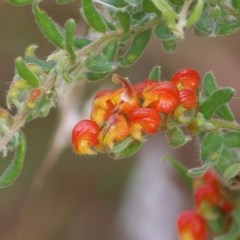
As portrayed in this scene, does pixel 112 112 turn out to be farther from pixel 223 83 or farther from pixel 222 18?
pixel 223 83

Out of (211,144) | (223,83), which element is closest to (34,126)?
(223,83)

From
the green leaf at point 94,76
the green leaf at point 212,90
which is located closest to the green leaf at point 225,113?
the green leaf at point 212,90

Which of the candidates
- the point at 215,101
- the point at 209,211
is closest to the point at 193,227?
the point at 209,211

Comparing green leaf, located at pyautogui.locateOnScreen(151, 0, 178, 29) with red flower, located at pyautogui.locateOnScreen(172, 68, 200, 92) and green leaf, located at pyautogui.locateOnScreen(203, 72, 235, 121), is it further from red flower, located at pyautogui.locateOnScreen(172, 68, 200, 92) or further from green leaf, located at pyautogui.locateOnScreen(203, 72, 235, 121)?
green leaf, located at pyautogui.locateOnScreen(203, 72, 235, 121)

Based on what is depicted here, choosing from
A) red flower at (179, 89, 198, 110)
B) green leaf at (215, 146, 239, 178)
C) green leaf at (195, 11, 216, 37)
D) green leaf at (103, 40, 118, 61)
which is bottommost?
green leaf at (215, 146, 239, 178)

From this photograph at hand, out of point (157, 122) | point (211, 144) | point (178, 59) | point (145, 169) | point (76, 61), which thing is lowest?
point (145, 169)

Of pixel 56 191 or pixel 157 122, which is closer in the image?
pixel 157 122

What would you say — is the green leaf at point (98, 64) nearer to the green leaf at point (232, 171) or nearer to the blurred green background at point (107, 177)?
the green leaf at point (232, 171)

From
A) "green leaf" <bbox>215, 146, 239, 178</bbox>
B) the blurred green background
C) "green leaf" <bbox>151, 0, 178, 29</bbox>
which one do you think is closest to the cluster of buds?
"green leaf" <bbox>215, 146, 239, 178</bbox>
